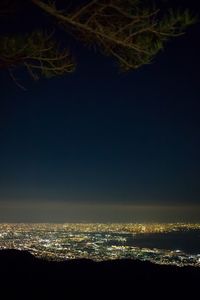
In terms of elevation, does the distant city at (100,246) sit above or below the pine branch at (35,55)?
below

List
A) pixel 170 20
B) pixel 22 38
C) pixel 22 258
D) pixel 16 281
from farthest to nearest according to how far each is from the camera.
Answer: pixel 22 258, pixel 16 281, pixel 22 38, pixel 170 20

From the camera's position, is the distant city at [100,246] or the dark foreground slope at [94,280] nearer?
the dark foreground slope at [94,280]

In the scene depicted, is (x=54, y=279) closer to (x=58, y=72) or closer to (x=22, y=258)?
(x=22, y=258)

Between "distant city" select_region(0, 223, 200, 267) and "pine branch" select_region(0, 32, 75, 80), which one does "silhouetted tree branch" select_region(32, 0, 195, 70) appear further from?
"distant city" select_region(0, 223, 200, 267)

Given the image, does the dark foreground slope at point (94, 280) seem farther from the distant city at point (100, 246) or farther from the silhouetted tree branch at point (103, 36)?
the distant city at point (100, 246)

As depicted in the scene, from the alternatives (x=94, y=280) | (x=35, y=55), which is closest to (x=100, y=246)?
(x=94, y=280)

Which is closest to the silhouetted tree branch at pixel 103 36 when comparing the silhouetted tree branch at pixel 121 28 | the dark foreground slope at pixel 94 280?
the silhouetted tree branch at pixel 121 28

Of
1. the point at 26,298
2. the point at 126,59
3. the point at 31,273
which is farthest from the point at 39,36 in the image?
the point at 31,273

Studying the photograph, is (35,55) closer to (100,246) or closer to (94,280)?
(94,280)

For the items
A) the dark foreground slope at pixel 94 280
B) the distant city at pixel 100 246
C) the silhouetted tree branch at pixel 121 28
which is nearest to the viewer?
the silhouetted tree branch at pixel 121 28
